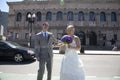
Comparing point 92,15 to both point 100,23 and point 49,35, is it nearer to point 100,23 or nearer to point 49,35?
point 100,23

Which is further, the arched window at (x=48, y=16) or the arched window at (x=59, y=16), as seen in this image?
the arched window at (x=48, y=16)

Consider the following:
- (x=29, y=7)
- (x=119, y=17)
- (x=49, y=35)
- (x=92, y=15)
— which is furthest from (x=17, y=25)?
(x=49, y=35)

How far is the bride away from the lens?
19.4 ft

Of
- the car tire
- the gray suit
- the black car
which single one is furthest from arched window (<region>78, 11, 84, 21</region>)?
the gray suit

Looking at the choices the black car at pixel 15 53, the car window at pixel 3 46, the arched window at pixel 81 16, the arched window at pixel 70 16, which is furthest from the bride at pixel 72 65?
the arched window at pixel 70 16

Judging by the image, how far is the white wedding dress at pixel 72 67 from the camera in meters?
5.90

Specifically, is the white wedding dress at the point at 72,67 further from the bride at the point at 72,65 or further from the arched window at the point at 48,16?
the arched window at the point at 48,16

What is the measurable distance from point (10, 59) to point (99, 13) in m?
33.3

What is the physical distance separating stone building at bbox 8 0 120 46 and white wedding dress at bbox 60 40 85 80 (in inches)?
1531

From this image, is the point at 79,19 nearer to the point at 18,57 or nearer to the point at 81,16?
the point at 81,16

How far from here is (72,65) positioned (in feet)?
19.6

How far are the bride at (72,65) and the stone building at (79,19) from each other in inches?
1529

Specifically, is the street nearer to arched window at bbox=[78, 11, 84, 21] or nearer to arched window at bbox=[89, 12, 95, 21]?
arched window at bbox=[78, 11, 84, 21]

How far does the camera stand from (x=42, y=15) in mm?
47969
